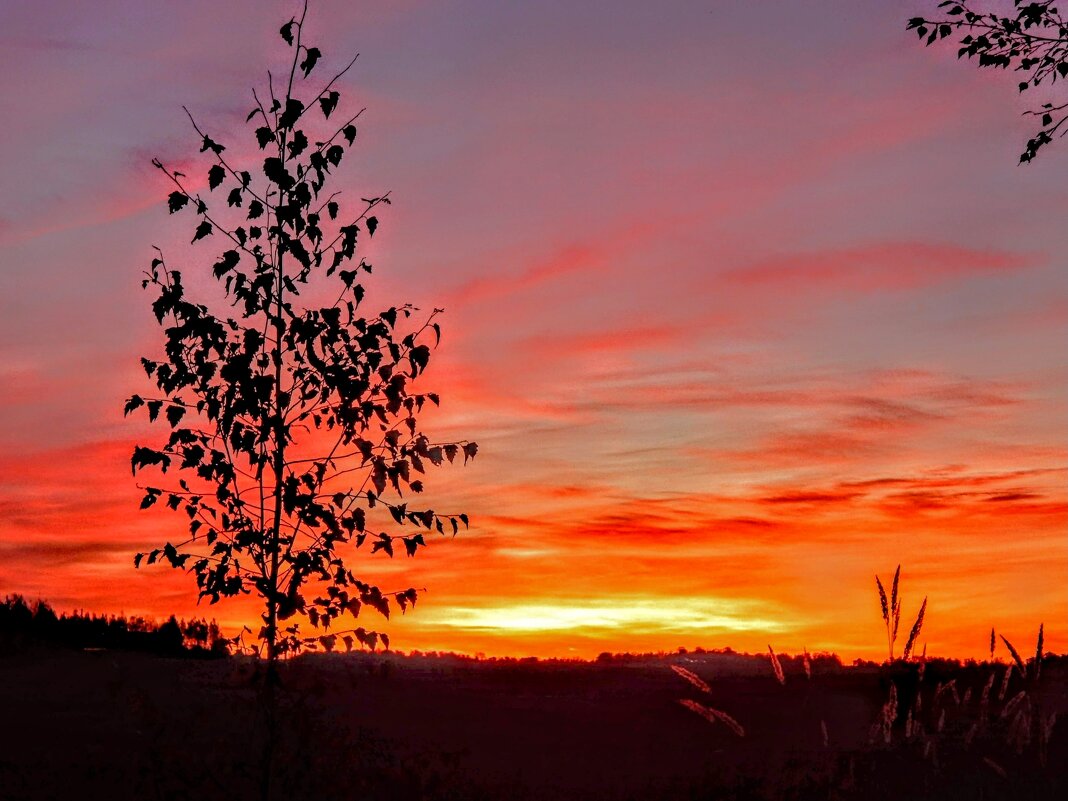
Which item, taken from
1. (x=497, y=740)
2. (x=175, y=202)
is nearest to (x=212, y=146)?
(x=175, y=202)

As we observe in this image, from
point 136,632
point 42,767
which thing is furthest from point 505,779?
point 136,632

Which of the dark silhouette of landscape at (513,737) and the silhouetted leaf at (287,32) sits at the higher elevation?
the silhouetted leaf at (287,32)

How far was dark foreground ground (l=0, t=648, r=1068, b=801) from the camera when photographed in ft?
41.5

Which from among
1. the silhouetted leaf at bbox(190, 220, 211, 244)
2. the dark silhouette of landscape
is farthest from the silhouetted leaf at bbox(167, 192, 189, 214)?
the dark silhouette of landscape

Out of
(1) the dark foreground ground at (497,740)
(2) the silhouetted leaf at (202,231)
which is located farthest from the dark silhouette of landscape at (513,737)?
(2) the silhouetted leaf at (202,231)

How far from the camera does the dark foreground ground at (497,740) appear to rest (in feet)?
41.5

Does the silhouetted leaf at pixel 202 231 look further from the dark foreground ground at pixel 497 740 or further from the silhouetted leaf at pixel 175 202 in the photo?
the dark foreground ground at pixel 497 740

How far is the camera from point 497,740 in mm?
16078

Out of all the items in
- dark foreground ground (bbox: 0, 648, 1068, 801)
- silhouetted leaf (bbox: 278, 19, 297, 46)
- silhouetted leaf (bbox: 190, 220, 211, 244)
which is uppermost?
silhouetted leaf (bbox: 278, 19, 297, 46)

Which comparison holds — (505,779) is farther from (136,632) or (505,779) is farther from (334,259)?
(136,632)

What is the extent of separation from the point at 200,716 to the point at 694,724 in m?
6.99

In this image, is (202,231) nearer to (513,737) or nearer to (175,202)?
(175,202)

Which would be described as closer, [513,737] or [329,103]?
[329,103]

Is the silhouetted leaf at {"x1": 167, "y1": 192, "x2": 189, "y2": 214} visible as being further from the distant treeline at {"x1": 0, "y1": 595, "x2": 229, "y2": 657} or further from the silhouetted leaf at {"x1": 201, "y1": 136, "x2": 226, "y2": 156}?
the distant treeline at {"x1": 0, "y1": 595, "x2": 229, "y2": 657}
